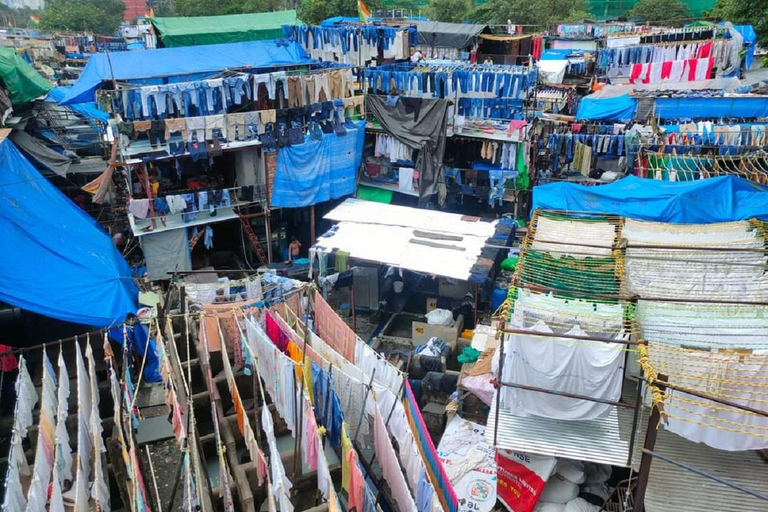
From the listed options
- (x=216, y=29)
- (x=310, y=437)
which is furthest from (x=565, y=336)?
(x=216, y=29)

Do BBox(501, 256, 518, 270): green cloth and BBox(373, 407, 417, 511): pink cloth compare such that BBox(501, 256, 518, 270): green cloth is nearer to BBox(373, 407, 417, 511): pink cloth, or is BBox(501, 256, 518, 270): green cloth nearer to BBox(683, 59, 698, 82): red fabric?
BBox(373, 407, 417, 511): pink cloth

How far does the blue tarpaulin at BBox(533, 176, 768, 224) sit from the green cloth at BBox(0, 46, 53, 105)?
23.8 meters

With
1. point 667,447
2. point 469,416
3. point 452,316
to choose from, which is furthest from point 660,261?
point 452,316

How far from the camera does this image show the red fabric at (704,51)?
1389 inches

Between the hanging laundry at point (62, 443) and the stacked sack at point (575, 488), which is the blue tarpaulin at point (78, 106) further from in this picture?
the stacked sack at point (575, 488)

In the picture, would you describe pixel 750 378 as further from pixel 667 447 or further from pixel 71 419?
pixel 71 419

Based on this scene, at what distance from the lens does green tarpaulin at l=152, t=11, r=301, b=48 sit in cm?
3309

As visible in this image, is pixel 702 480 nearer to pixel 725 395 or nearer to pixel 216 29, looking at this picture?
pixel 725 395

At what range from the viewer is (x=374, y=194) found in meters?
24.9

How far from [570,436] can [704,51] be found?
111ft

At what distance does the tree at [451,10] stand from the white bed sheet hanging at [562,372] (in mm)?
62385

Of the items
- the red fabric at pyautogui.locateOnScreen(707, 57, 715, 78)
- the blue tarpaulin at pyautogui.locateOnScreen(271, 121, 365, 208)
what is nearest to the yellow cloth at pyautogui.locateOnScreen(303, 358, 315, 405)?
the blue tarpaulin at pyautogui.locateOnScreen(271, 121, 365, 208)

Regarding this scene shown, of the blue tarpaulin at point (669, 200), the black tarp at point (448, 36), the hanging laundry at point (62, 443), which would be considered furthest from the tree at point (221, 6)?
the hanging laundry at point (62, 443)

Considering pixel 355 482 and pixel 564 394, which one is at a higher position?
pixel 564 394
